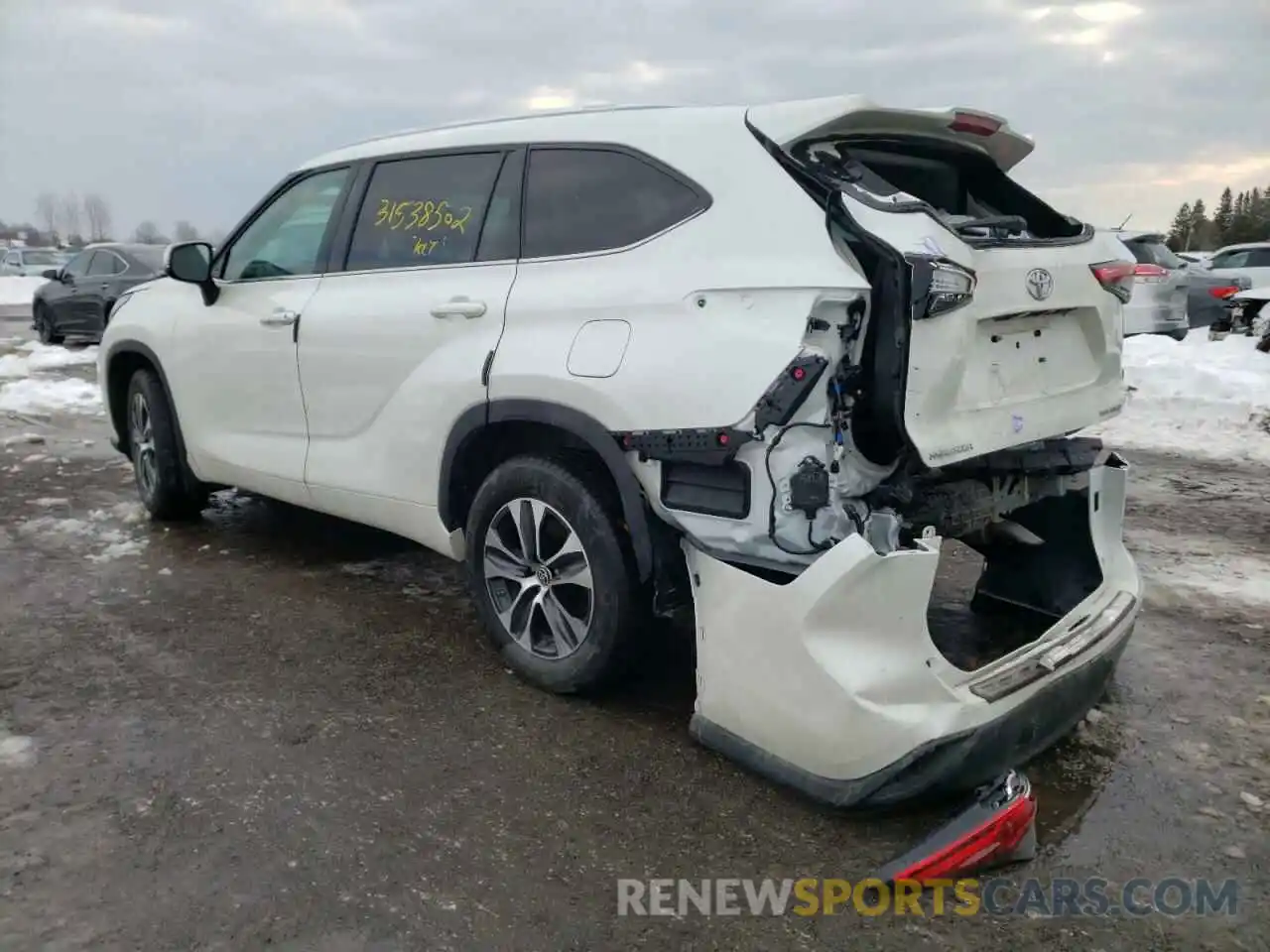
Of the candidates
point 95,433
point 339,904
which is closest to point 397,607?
point 339,904

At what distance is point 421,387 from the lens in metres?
3.91

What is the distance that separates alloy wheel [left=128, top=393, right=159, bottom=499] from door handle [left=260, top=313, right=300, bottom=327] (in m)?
1.46

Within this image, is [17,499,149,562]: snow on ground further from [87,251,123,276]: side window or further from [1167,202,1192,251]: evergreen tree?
[1167,202,1192,251]: evergreen tree

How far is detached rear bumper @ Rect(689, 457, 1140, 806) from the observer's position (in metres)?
2.73

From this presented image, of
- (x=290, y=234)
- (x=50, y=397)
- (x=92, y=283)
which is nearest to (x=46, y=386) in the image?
(x=50, y=397)

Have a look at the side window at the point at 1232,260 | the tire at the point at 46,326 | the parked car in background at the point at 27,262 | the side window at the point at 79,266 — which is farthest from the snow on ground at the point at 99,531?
the parked car in background at the point at 27,262

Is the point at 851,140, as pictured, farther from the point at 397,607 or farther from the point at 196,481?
the point at 196,481

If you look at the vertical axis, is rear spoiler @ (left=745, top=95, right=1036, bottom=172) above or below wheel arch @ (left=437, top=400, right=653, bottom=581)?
above

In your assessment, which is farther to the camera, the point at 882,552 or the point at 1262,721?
the point at 1262,721

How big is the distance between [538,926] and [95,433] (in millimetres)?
7896

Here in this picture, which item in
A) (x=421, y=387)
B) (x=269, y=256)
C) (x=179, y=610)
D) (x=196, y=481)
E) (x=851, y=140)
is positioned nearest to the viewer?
(x=851, y=140)

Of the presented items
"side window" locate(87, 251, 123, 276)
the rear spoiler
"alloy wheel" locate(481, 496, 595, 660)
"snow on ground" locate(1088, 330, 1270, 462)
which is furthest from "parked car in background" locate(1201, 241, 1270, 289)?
"side window" locate(87, 251, 123, 276)

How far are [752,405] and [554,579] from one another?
1.10 m

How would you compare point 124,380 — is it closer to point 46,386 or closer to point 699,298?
point 699,298
